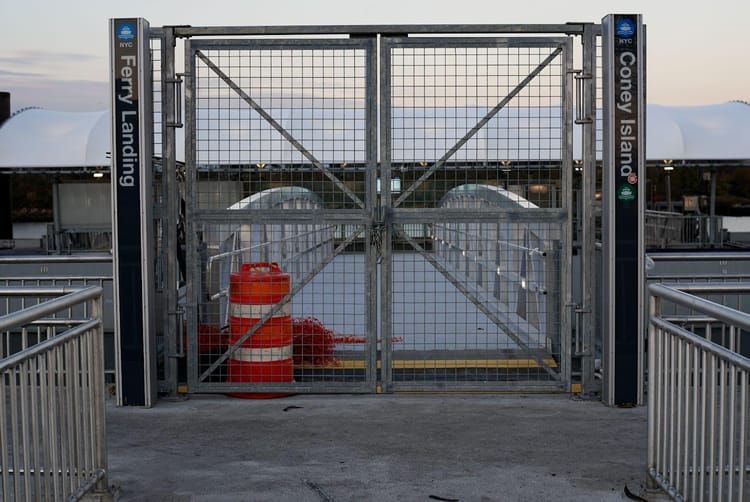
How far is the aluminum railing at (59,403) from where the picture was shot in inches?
176

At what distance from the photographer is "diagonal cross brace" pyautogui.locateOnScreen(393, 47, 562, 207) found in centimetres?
832

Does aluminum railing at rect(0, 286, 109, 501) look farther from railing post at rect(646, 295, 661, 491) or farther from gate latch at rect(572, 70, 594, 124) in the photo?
gate latch at rect(572, 70, 594, 124)

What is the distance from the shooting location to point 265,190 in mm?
9109

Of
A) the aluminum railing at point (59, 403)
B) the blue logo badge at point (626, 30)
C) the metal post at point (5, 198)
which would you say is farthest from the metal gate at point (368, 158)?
the metal post at point (5, 198)

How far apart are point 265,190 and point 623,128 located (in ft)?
10.7

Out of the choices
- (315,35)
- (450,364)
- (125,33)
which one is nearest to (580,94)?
(315,35)

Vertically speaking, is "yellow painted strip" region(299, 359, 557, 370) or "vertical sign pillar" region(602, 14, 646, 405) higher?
"vertical sign pillar" region(602, 14, 646, 405)

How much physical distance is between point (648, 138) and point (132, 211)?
2288 centimetres

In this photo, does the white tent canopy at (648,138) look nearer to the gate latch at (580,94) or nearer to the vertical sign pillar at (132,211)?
the gate latch at (580,94)

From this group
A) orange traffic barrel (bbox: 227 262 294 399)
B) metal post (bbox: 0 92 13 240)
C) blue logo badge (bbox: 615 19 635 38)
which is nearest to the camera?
blue logo badge (bbox: 615 19 635 38)

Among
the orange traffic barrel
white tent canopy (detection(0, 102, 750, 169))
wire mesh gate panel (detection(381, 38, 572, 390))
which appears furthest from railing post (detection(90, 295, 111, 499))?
white tent canopy (detection(0, 102, 750, 169))

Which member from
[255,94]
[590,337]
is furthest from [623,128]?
[255,94]

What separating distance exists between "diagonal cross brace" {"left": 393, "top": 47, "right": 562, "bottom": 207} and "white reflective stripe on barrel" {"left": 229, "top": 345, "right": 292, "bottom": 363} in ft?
5.45

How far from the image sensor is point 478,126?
8.32 meters
